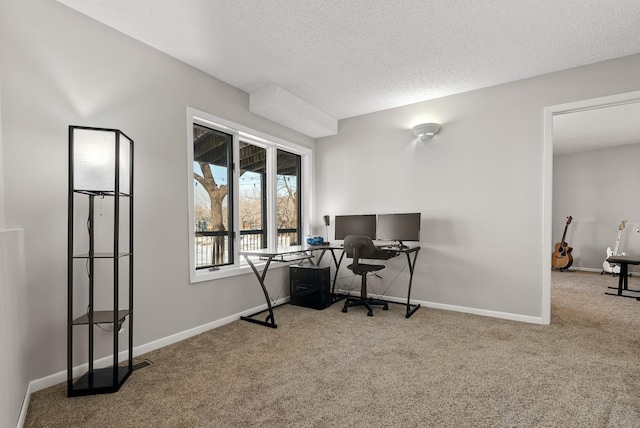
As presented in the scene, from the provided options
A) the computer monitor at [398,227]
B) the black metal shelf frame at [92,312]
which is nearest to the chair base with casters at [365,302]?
the computer monitor at [398,227]

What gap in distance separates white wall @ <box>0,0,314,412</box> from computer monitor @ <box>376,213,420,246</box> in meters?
2.10

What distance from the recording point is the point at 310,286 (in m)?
4.00

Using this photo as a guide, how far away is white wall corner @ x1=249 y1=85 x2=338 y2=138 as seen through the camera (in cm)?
356

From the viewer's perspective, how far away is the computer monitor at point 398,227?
3754 millimetres

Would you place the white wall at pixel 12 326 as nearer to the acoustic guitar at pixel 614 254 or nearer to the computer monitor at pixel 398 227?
the computer monitor at pixel 398 227

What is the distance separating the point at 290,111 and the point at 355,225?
1.72 m

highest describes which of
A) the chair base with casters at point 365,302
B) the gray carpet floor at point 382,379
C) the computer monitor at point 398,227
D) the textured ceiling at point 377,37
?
the textured ceiling at point 377,37

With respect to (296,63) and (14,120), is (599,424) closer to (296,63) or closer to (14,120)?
(296,63)

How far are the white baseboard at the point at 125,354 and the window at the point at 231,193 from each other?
0.50 metres

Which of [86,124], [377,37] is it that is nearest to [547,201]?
[377,37]

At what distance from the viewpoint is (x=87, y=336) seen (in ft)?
7.50

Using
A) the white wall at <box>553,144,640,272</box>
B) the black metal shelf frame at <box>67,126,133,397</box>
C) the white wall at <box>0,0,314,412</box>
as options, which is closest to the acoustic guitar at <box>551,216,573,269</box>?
the white wall at <box>553,144,640,272</box>

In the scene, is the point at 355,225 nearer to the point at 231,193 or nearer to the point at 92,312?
the point at 231,193

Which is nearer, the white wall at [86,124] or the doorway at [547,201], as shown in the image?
the white wall at [86,124]
